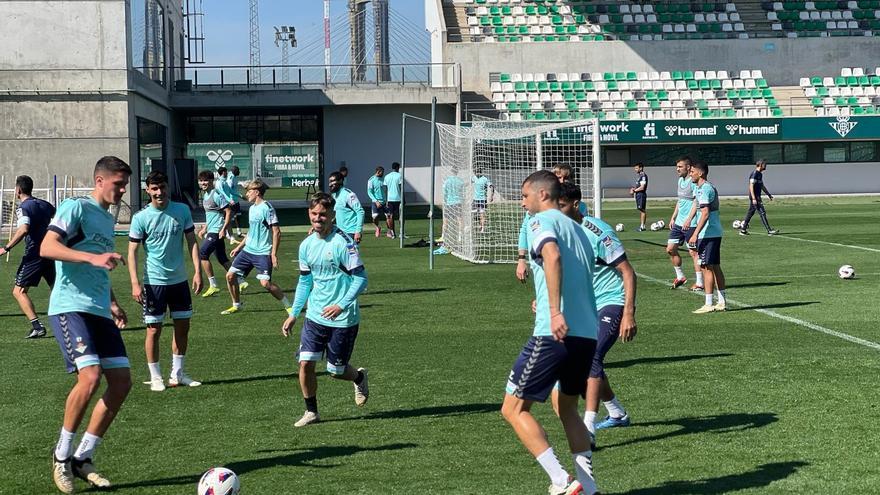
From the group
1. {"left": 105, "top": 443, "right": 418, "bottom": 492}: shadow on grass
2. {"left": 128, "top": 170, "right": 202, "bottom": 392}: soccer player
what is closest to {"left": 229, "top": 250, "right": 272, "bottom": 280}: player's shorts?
{"left": 128, "top": 170, "right": 202, "bottom": 392}: soccer player

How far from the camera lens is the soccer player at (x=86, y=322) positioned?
6973 mm

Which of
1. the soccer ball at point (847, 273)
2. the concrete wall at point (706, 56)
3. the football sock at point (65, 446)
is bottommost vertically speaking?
the football sock at point (65, 446)

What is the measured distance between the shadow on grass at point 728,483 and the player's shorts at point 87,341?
132 inches

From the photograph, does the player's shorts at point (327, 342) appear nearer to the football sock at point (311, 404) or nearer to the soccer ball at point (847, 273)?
the football sock at point (311, 404)

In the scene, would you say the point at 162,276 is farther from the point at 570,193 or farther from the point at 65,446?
the point at 570,193

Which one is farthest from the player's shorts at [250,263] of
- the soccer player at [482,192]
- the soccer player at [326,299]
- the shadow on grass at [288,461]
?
the soccer player at [482,192]

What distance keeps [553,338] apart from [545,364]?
0.15 metres

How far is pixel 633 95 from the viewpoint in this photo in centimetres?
4969

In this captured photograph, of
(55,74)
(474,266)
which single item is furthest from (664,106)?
(474,266)

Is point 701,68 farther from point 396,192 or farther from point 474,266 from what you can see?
point 474,266

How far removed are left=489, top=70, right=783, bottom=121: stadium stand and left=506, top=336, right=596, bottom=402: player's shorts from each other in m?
41.2

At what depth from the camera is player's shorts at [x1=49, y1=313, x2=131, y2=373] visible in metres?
7.04

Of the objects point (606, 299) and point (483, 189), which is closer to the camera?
point (606, 299)

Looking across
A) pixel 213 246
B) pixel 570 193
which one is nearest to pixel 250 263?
pixel 213 246
